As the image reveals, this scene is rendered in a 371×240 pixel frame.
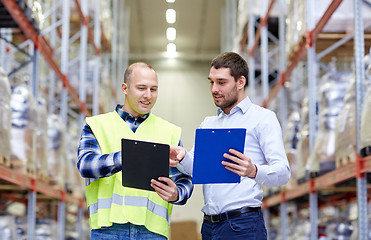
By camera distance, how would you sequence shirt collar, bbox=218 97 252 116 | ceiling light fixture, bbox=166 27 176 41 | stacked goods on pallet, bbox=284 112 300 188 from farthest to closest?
ceiling light fixture, bbox=166 27 176 41 < stacked goods on pallet, bbox=284 112 300 188 < shirt collar, bbox=218 97 252 116

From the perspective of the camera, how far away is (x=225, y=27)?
862 inches

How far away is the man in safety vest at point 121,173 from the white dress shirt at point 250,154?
0.15m

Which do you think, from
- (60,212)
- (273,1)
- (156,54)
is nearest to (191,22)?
(156,54)

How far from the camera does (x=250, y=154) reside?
3541mm

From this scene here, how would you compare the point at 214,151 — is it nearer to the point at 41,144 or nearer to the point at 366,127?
the point at 366,127

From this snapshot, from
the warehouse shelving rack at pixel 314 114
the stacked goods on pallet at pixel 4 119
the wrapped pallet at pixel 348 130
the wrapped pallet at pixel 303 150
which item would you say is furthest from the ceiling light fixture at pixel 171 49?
the wrapped pallet at pixel 348 130

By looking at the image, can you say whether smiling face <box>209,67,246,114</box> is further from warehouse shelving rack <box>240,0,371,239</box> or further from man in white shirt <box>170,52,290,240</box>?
warehouse shelving rack <box>240,0,371,239</box>

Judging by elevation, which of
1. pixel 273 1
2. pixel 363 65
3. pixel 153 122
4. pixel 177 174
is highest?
pixel 273 1

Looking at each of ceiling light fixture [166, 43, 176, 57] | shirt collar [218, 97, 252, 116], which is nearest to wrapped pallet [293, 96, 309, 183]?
shirt collar [218, 97, 252, 116]

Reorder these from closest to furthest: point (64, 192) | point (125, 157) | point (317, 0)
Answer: point (125, 157)
point (317, 0)
point (64, 192)

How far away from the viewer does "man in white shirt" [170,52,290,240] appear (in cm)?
344

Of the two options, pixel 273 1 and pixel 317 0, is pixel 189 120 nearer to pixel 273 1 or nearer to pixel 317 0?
pixel 273 1

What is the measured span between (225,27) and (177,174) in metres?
18.6

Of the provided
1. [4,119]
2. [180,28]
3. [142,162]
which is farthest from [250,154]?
[180,28]
